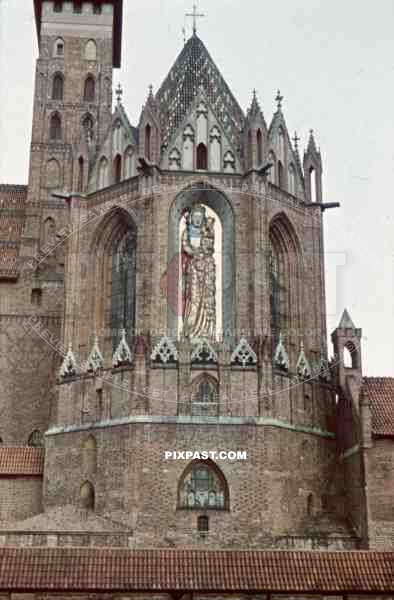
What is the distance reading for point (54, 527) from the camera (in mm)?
32062

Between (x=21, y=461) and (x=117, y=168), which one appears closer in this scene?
(x=21, y=461)

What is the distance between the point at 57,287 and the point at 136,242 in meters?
8.10

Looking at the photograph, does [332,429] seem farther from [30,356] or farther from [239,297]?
[30,356]

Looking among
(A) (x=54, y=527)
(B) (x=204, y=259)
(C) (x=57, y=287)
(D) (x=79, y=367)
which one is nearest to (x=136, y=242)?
(B) (x=204, y=259)

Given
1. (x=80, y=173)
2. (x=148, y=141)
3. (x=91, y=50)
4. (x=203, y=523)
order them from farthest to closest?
(x=91, y=50)
(x=80, y=173)
(x=148, y=141)
(x=203, y=523)

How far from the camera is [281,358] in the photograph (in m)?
35.1

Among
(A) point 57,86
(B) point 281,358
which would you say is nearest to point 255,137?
(B) point 281,358

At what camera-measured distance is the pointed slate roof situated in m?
38.4

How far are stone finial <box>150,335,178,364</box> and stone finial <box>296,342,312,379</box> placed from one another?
15.6ft

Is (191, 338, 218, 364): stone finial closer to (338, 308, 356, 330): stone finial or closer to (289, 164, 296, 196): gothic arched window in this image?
(338, 308, 356, 330): stone finial

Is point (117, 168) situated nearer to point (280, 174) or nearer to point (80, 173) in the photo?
point (80, 173)

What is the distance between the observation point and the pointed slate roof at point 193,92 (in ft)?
126

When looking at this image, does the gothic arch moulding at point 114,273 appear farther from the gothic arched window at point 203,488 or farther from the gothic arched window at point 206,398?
the gothic arched window at point 203,488

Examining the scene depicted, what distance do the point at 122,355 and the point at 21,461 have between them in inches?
229
